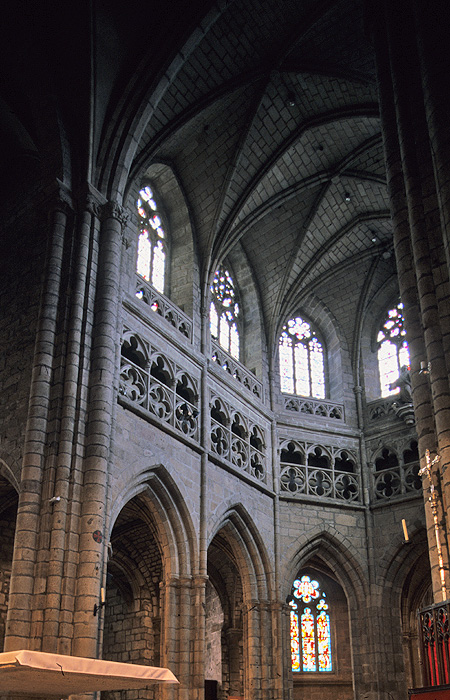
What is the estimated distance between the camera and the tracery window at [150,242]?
63.4 ft

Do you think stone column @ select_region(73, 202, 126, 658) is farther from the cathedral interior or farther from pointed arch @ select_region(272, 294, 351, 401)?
pointed arch @ select_region(272, 294, 351, 401)

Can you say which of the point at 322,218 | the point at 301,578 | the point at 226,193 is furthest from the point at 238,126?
the point at 301,578

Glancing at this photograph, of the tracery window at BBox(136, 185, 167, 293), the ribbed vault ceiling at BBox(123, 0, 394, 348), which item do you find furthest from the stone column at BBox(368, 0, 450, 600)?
the tracery window at BBox(136, 185, 167, 293)

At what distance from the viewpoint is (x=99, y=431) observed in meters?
13.4

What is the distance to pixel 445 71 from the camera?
10.1 meters

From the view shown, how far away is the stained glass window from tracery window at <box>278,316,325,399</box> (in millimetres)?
5519

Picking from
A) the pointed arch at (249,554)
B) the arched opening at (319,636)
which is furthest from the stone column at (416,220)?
the arched opening at (319,636)

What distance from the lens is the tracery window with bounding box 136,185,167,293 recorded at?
1931 centimetres

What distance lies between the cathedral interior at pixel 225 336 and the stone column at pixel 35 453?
0.04m

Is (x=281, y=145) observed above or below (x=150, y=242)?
above

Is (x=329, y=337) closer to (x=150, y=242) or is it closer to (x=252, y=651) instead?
(x=150, y=242)

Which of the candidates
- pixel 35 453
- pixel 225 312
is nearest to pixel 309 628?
pixel 225 312

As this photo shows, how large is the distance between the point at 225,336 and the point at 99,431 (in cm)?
888

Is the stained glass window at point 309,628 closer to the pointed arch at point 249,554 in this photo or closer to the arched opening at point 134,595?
the pointed arch at point 249,554
